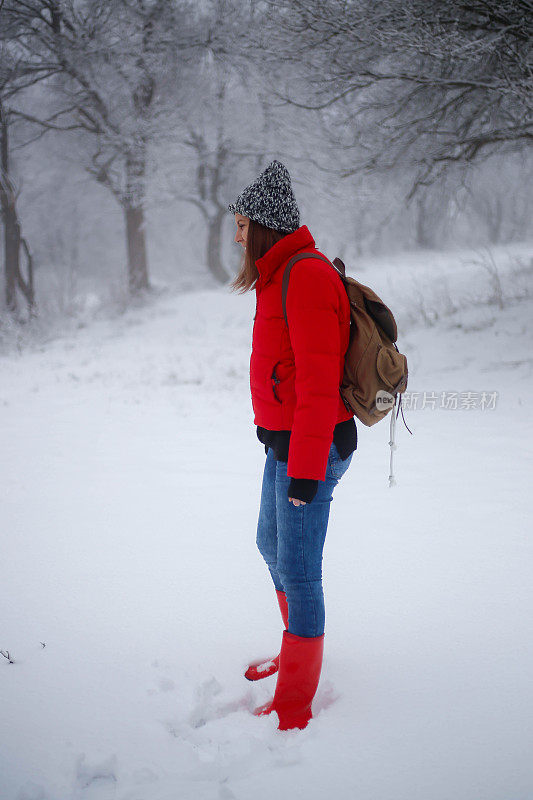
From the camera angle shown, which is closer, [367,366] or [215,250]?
[367,366]

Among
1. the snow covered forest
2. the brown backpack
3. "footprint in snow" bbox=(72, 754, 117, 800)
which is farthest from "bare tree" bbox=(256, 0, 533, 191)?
"footprint in snow" bbox=(72, 754, 117, 800)

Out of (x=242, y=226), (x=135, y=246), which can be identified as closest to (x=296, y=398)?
(x=242, y=226)

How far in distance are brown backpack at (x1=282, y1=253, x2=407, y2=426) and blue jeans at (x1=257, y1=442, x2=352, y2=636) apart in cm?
19

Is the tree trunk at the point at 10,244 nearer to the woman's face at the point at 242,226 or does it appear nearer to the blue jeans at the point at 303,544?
the woman's face at the point at 242,226

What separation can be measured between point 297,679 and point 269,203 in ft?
5.51

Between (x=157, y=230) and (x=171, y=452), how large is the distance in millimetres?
23777

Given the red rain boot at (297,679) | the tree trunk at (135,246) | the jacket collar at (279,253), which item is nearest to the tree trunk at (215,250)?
the tree trunk at (135,246)

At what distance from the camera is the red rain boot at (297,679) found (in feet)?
6.55

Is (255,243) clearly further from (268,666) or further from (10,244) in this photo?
(10,244)

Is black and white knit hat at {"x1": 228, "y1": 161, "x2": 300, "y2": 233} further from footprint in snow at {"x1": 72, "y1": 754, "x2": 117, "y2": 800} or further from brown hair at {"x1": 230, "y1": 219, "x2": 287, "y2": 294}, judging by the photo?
footprint in snow at {"x1": 72, "y1": 754, "x2": 117, "y2": 800}

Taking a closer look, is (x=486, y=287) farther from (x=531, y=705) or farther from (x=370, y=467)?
(x=531, y=705)

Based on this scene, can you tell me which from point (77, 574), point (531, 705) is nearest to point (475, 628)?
point (531, 705)

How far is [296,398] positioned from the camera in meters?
1.90

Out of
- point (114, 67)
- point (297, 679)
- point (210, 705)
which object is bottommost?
point (210, 705)
